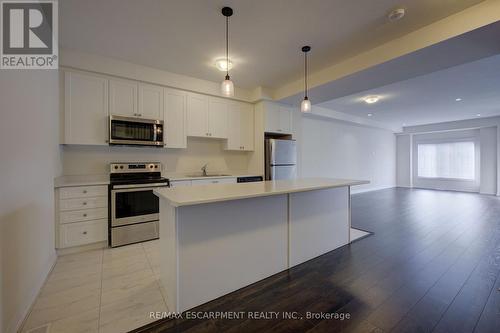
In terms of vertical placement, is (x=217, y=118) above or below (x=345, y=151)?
above

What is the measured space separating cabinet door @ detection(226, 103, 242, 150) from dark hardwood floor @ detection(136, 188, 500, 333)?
2.61 metres

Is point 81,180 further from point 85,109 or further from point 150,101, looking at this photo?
point 150,101

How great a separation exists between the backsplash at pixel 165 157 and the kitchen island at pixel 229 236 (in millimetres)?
1941

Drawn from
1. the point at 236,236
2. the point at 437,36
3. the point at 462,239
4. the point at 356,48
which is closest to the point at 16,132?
the point at 236,236

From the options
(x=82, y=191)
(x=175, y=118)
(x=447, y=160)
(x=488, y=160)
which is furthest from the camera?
(x=447, y=160)

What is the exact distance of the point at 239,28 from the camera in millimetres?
2389

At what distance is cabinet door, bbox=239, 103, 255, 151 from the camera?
4.44m

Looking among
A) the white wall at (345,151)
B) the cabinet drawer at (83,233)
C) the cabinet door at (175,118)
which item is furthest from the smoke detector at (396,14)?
the cabinet drawer at (83,233)

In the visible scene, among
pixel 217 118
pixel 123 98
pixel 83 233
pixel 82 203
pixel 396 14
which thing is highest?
pixel 396 14

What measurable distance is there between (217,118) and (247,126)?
711 millimetres

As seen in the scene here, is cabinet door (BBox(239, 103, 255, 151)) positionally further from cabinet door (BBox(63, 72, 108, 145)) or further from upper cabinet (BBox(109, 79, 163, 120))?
cabinet door (BBox(63, 72, 108, 145))

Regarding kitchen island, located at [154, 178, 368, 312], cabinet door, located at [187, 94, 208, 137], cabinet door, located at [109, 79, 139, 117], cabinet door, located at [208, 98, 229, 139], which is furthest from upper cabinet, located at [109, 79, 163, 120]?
kitchen island, located at [154, 178, 368, 312]

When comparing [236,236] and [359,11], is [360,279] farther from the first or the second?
[359,11]

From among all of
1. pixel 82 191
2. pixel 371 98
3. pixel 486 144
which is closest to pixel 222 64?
pixel 82 191
